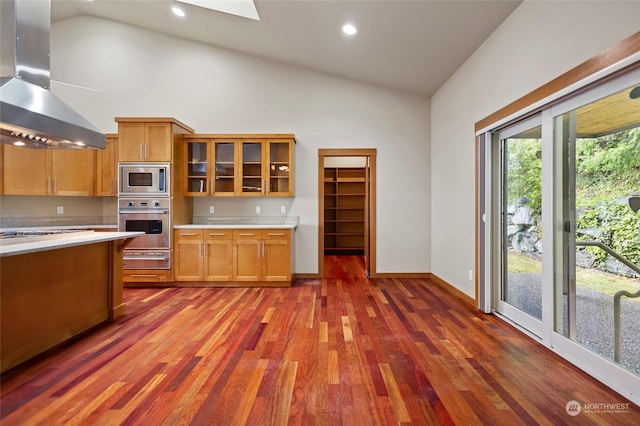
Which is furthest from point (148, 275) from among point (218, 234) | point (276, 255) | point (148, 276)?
point (276, 255)

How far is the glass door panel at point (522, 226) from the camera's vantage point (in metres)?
2.62

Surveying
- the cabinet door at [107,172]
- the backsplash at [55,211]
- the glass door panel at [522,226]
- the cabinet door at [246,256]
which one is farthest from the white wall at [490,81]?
the backsplash at [55,211]

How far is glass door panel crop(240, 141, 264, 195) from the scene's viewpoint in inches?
A: 182

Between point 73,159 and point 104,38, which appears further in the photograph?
point 104,38

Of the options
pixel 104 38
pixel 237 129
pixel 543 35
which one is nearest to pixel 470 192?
pixel 543 35

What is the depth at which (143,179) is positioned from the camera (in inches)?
169

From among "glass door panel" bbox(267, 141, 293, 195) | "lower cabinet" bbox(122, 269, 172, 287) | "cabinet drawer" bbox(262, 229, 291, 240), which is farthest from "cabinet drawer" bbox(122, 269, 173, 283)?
"glass door panel" bbox(267, 141, 293, 195)

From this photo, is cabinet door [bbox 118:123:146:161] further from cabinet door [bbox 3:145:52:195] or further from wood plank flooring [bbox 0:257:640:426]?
wood plank flooring [bbox 0:257:640:426]

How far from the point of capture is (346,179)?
7.47 meters

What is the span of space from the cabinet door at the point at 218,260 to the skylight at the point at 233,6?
2.95m

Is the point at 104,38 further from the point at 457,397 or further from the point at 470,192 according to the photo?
the point at 457,397

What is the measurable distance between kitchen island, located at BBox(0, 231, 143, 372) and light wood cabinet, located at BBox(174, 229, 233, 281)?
119 centimetres

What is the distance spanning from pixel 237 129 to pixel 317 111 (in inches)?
53.4

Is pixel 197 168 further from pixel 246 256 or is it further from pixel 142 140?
pixel 246 256
